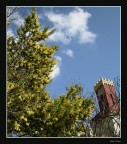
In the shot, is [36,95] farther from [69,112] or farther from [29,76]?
[69,112]

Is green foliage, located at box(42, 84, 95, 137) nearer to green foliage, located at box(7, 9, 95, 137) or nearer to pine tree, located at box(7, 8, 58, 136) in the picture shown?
green foliage, located at box(7, 9, 95, 137)

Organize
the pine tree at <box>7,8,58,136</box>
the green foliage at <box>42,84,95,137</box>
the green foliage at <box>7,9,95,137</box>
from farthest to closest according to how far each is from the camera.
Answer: the green foliage at <box>42,84,95,137</box>
the green foliage at <box>7,9,95,137</box>
the pine tree at <box>7,8,58,136</box>

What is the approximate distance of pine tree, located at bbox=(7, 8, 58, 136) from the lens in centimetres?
1178

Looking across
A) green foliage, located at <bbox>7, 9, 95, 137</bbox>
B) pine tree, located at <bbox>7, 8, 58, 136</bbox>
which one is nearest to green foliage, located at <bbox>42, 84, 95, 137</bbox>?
green foliage, located at <bbox>7, 9, 95, 137</bbox>

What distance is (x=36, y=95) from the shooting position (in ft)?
43.1

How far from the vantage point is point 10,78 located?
1148 centimetres

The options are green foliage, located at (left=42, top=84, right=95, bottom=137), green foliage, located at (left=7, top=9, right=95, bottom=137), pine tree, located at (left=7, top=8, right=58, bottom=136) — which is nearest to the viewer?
pine tree, located at (left=7, top=8, right=58, bottom=136)

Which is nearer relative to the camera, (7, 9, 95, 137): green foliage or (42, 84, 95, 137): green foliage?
(7, 9, 95, 137): green foliage

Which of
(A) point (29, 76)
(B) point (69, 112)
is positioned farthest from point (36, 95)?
(B) point (69, 112)

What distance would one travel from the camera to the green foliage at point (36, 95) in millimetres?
12156
